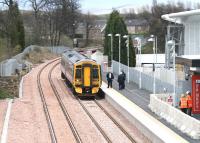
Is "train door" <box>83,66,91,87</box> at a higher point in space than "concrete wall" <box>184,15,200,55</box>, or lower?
lower

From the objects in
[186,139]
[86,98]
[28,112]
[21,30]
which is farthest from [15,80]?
[21,30]

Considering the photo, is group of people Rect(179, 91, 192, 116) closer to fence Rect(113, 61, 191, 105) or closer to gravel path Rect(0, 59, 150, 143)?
gravel path Rect(0, 59, 150, 143)

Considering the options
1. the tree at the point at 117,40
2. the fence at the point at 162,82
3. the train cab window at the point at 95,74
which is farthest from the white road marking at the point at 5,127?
the tree at the point at 117,40

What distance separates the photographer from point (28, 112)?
2947cm

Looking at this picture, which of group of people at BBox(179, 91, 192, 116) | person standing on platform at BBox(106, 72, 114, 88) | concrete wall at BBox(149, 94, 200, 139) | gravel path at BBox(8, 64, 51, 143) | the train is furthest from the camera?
person standing on platform at BBox(106, 72, 114, 88)

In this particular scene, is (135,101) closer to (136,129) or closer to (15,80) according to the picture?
(136,129)

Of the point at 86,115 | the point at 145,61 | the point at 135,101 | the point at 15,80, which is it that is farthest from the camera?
the point at 145,61

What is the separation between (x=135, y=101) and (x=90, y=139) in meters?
8.91

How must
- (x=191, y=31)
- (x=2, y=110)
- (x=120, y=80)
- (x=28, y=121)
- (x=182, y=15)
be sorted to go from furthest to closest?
(x=120, y=80), (x=191, y=31), (x=182, y=15), (x=2, y=110), (x=28, y=121)

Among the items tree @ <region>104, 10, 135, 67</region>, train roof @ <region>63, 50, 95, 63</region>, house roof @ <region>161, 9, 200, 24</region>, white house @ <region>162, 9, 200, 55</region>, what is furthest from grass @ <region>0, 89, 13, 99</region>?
tree @ <region>104, 10, 135, 67</region>

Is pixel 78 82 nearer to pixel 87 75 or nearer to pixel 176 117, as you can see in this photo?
pixel 87 75

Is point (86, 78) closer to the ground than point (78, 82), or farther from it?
farther from it

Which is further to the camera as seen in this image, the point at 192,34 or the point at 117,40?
the point at 117,40

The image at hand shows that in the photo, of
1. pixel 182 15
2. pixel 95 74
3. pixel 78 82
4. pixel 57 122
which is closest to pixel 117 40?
pixel 95 74
